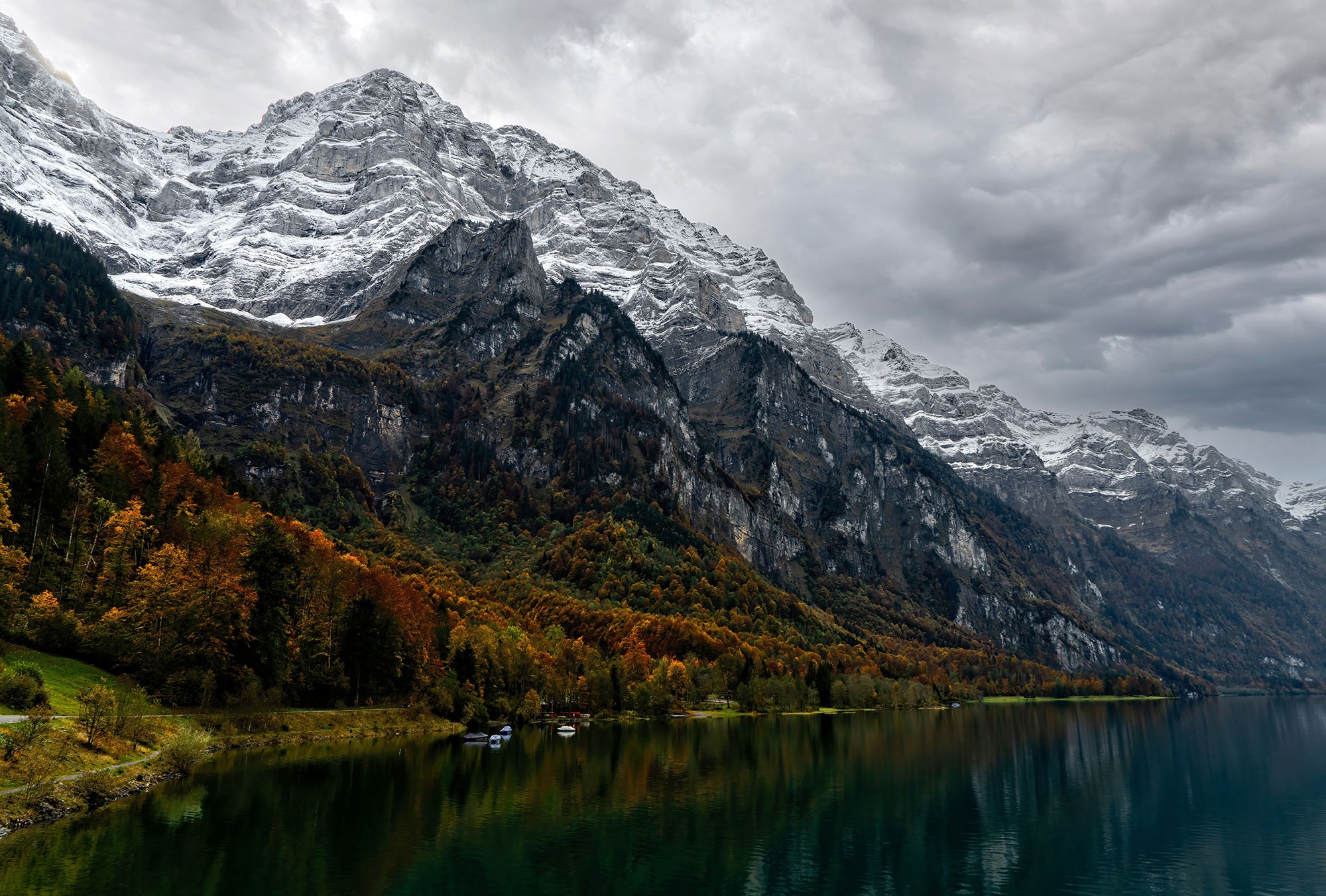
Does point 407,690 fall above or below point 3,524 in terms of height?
below

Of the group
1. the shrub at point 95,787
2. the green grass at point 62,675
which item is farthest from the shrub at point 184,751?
the shrub at point 95,787

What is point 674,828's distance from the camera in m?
55.4

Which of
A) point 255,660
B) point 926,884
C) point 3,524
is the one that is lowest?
point 926,884

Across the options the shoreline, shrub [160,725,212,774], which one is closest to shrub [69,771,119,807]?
the shoreline

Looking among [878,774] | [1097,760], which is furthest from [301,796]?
[1097,760]

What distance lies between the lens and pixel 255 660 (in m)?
86.7

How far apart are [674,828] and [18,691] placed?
43358 millimetres

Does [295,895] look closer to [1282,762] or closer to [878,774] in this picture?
[878,774]

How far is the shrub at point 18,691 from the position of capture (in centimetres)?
5362

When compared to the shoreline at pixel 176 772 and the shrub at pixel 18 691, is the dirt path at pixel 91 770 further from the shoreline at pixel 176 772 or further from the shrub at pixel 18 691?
the shrub at pixel 18 691

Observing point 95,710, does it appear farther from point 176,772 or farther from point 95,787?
point 176,772

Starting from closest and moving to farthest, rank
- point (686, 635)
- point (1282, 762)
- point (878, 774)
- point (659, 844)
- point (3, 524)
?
point (659, 844) → point (3, 524) → point (878, 774) → point (1282, 762) → point (686, 635)

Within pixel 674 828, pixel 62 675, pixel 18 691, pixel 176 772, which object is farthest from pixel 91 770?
pixel 674 828

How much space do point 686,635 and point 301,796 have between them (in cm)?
13459
